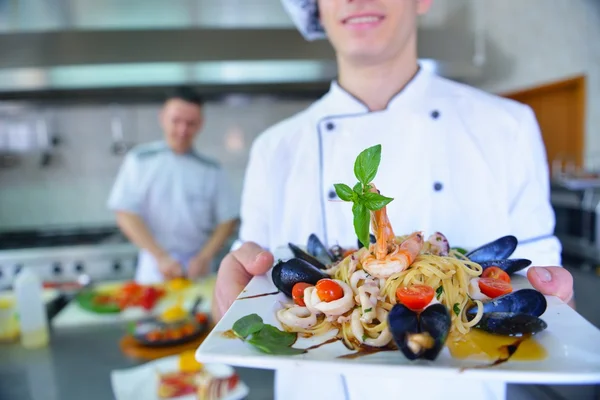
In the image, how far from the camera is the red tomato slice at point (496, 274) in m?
A: 0.87

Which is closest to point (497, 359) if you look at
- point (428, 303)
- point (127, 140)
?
point (428, 303)

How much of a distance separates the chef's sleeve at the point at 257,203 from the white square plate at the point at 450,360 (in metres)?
0.71

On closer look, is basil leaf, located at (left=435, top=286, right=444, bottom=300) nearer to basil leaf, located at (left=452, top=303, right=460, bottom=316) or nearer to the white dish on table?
basil leaf, located at (left=452, top=303, right=460, bottom=316)

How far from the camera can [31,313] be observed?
6.12 ft

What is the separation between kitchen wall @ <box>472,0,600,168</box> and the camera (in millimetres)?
3814

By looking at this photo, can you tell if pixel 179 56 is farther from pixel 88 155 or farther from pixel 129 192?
pixel 88 155

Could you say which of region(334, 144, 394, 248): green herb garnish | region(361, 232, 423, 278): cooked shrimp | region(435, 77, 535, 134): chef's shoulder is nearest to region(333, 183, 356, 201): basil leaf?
region(334, 144, 394, 248): green herb garnish

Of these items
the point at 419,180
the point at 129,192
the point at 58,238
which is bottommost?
the point at 58,238

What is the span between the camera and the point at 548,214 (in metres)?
1.29

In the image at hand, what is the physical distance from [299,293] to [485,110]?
93cm

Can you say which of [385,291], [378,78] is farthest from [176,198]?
[385,291]

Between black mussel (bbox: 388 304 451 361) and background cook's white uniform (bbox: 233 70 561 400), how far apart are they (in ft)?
1.86

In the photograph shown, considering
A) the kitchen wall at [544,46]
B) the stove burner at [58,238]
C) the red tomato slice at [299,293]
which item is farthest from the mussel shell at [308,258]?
the kitchen wall at [544,46]

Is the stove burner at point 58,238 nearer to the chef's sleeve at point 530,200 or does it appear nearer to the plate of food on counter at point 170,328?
the plate of food on counter at point 170,328
